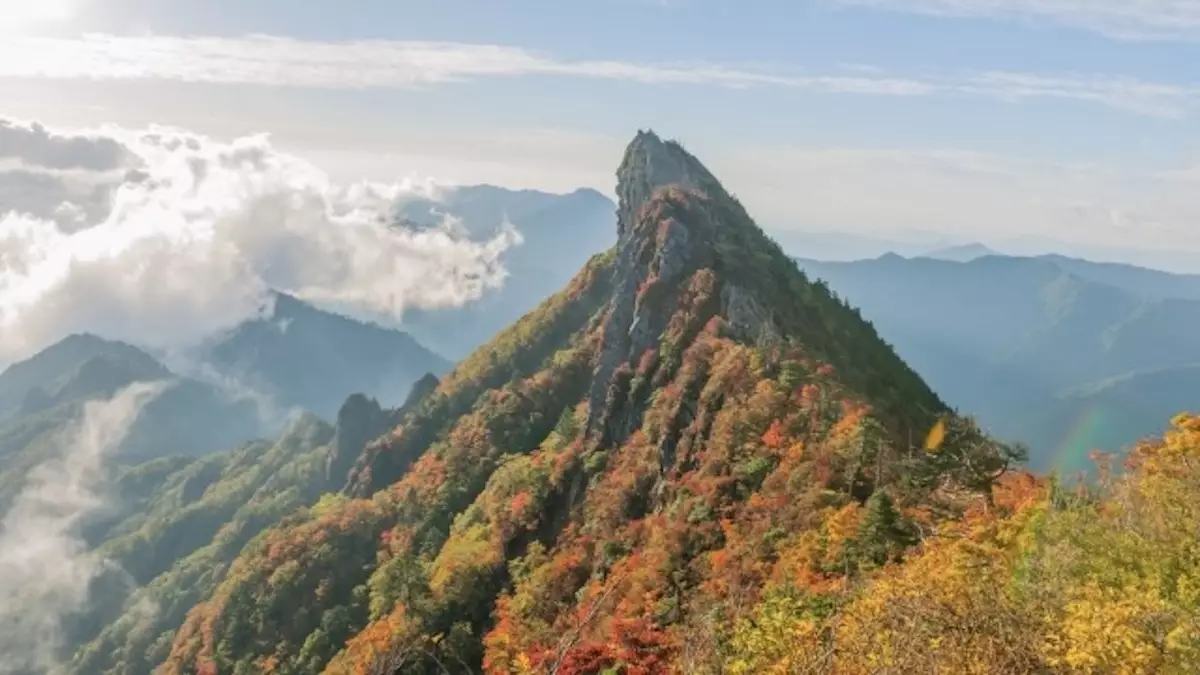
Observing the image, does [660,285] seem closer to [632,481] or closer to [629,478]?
[629,478]

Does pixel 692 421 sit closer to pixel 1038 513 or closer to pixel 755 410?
pixel 755 410

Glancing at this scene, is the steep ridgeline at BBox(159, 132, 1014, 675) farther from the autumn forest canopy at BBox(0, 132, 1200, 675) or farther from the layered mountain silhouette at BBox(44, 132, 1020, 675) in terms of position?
the autumn forest canopy at BBox(0, 132, 1200, 675)

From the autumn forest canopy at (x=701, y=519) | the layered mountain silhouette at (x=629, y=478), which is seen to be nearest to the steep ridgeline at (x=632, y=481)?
the layered mountain silhouette at (x=629, y=478)

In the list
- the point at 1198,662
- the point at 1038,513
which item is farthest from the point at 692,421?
the point at 1198,662

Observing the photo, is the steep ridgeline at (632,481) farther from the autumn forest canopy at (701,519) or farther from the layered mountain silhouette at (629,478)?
the autumn forest canopy at (701,519)

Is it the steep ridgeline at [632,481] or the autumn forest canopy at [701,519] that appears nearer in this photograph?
the autumn forest canopy at [701,519]

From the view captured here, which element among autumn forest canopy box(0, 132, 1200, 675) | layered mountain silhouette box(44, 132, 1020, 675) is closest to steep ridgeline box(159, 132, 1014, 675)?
layered mountain silhouette box(44, 132, 1020, 675)
